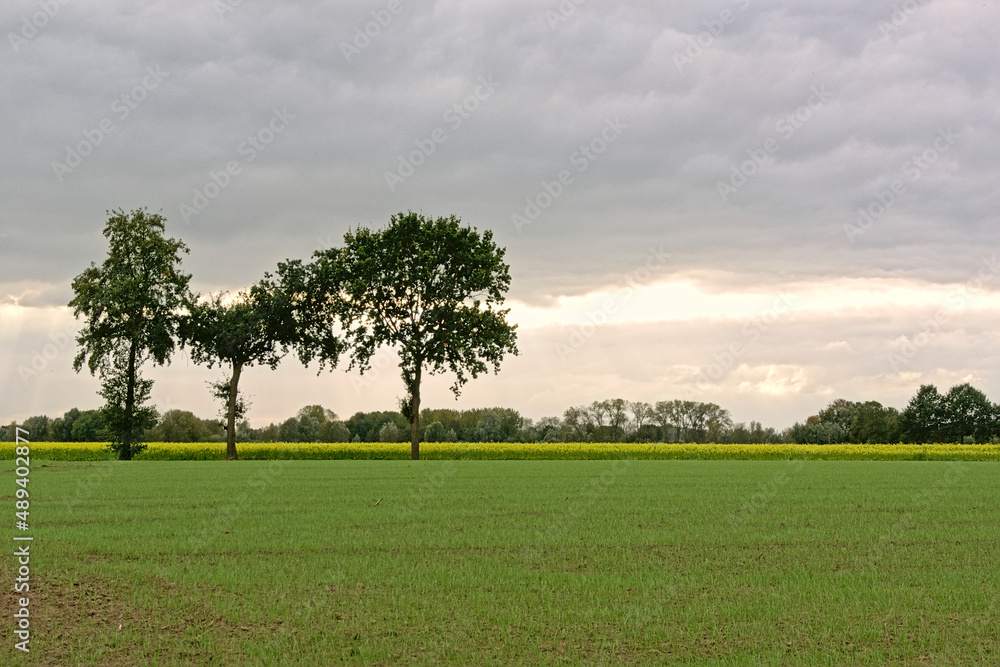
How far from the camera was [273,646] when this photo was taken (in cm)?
941

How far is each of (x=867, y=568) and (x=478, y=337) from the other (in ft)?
142

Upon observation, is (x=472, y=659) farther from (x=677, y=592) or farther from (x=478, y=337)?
(x=478, y=337)

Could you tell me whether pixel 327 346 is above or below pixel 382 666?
above

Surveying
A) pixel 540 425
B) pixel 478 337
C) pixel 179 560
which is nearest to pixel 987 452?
pixel 478 337

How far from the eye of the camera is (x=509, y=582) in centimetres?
1252

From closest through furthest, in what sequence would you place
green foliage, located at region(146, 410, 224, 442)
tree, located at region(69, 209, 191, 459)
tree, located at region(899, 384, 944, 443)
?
tree, located at region(69, 209, 191, 459)
green foliage, located at region(146, 410, 224, 442)
tree, located at region(899, 384, 944, 443)

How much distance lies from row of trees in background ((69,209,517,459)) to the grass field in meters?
32.4

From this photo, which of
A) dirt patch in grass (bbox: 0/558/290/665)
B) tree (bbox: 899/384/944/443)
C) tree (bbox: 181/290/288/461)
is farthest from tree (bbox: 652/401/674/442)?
dirt patch in grass (bbox: 0/558/290/665)

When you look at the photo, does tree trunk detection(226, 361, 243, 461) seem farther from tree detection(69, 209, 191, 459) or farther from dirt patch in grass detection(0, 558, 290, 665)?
dirt patch in grass detection(0, 558, 290, 665)

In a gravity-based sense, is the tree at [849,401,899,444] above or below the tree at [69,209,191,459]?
below

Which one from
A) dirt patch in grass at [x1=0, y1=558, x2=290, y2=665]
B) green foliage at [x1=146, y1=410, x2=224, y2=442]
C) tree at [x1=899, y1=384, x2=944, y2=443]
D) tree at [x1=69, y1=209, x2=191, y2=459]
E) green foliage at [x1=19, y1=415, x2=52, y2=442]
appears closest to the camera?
dirt patch in grass at [x1=0, y1=558, x2=290, y2=665]

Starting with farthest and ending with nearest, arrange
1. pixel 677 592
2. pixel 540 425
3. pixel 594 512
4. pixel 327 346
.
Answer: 1. pixel 540 425
2. pixel 327 346
3. pixel 594 512
4. pixel 677 592

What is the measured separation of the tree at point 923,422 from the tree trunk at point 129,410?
4325 inches

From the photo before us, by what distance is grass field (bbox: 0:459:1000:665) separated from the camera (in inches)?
373
